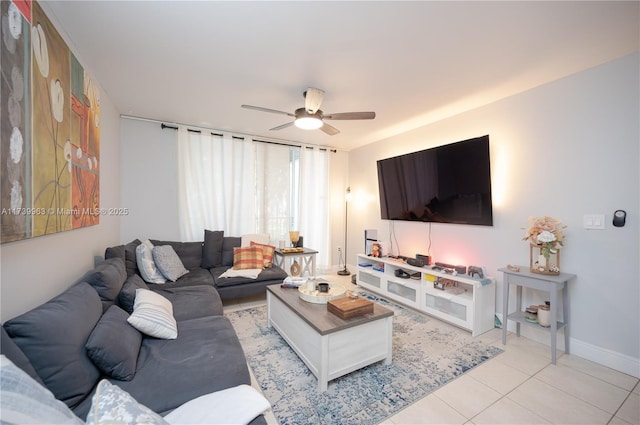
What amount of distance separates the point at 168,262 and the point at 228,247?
84 cm

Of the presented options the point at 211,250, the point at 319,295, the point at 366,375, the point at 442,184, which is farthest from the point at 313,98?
the point at 211,250

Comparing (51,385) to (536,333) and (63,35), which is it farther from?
(536,333)

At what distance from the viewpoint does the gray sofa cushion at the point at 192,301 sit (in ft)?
7.04

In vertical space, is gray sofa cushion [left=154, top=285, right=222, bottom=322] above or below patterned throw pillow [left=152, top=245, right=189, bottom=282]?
below

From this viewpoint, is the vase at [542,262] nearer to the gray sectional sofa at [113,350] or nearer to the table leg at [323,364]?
the table leg at [323,364]

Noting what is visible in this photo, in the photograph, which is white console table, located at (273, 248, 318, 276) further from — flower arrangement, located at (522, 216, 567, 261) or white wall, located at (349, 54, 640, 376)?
flower arrangement, located at (522, 216, 567, 261)

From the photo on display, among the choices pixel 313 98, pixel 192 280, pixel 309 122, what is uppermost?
pixel 313 98

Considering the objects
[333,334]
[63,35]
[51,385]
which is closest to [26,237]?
[51,385]

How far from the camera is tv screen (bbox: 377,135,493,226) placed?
9.52 ft

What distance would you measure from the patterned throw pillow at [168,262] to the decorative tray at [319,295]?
1.68m

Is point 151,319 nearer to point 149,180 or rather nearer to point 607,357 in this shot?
point 149,180

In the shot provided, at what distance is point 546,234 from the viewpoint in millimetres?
2246

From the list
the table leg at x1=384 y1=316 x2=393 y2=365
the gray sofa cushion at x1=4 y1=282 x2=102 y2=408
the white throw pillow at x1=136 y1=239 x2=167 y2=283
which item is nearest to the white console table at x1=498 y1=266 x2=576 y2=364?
the table leg at x1=384 y1=316 x2=393 y2=365

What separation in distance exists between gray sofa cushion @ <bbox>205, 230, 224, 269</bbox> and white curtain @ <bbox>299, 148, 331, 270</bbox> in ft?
4.97
